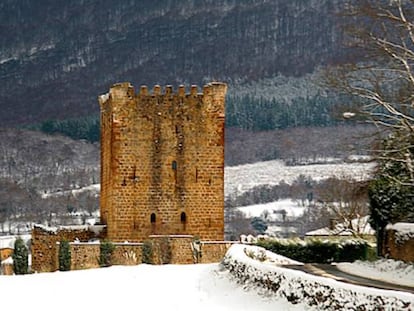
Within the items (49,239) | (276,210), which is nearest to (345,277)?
(49,239)

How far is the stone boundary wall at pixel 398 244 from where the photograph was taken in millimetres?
33312

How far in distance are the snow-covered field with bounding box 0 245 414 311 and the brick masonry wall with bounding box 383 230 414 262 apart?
360 cm

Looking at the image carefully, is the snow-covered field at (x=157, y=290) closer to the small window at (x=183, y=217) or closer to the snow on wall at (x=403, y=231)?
the snow on wall at (x=403, y=231)

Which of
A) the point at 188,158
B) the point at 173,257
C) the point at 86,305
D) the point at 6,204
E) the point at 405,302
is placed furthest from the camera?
the point at 6,204

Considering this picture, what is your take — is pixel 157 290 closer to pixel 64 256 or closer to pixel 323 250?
pixel 323 250

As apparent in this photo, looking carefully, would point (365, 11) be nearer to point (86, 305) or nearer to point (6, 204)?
point (86, 305)

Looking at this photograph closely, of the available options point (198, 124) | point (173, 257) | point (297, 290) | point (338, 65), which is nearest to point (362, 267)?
point (338, 65)

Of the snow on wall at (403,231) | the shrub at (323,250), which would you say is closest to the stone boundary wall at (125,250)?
the shrub at (323,250)

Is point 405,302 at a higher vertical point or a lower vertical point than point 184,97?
lower

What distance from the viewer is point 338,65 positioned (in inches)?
1409

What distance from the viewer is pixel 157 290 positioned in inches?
1148

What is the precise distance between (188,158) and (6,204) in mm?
122052

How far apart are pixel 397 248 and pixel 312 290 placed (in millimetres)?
11398

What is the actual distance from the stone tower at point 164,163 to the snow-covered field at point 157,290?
14933 millimetres
